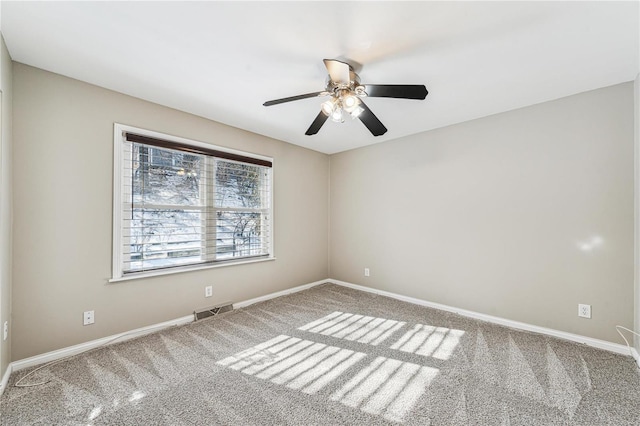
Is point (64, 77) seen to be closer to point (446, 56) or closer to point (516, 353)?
point (446, 56)

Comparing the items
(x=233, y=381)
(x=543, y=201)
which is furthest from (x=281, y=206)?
(x=543, y=201)

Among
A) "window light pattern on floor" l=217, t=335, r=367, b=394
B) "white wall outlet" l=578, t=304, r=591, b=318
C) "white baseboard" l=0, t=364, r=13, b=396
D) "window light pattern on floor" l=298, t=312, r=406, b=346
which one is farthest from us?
"window light pattern on floor" l=298, t=312, r=406, b=346

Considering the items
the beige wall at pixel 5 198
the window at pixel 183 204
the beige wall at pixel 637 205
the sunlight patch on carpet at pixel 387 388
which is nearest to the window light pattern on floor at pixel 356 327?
the sunlight patch on carpet at pixel 387 388

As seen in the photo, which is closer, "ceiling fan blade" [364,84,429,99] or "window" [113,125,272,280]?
"ceiling fan blade" [364,84,429,99]

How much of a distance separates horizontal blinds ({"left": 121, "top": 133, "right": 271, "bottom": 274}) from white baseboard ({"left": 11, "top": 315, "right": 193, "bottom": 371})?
59cm

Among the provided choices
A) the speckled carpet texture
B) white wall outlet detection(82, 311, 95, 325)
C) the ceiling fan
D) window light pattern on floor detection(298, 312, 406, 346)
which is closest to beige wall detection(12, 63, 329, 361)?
white wall outlet detection(82, 311, 95, 325)

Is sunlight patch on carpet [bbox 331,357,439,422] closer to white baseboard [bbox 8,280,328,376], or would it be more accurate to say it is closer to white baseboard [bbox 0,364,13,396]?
white baseboard [bbox 8,280,328,376]

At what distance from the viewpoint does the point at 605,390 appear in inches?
71.8

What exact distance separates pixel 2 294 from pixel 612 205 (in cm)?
483

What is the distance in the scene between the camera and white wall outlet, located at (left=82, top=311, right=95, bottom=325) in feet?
7.70

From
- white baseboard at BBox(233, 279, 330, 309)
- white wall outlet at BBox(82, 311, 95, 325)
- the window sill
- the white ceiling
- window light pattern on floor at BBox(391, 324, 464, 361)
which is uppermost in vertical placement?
the white ceiling

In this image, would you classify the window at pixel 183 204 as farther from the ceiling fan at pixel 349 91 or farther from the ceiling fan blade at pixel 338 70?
the ceiling fan blade at pixel 338 70

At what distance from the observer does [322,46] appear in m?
1.86

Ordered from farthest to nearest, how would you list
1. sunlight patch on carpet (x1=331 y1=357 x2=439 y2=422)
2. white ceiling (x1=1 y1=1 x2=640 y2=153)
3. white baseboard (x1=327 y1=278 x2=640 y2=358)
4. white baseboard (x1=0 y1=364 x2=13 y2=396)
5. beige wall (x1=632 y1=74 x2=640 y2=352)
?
white baseboard (x1=327 y1=278 x2=640 y2=358) < beige wall (x1=632 y1=74 x2=640 y2=352) < white baseboard (x1=0 y1=364 x2=13 y2=396) < sunlight patch on carpet (x1=331 y1=357 x2=439 y2=422) < white ceiling (x1=1 y1=1 x2=640 y2=153)
